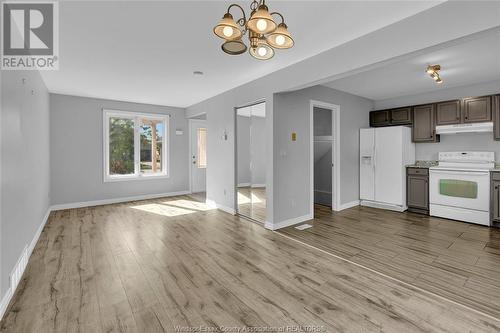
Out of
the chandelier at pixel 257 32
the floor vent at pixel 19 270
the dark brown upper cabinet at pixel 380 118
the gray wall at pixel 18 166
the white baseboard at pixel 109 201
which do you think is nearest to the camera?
the chandelier at pixel 257 32

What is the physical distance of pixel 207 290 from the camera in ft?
7.29

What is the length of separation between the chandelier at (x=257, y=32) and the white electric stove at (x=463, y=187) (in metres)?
4.39

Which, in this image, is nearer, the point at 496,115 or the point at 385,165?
the point at 496,115

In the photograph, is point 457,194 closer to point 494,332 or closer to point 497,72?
point 497,72

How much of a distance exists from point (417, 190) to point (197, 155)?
5655mm

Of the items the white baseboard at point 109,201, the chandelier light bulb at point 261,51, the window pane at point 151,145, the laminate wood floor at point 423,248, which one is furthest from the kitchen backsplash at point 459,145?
the window pane at point 151,145

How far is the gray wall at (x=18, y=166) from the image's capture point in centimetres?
208

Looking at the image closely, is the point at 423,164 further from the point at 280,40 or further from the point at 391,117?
the point at 280,40

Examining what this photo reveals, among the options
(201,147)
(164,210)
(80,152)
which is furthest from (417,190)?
(80,152)

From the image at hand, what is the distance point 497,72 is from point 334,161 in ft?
9.57

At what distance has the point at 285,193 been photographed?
4090mm

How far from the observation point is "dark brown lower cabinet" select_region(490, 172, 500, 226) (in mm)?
3889

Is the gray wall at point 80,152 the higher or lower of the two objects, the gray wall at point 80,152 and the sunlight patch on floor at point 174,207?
the higher

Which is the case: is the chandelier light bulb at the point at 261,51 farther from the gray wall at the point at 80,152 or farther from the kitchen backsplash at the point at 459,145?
the gray wall at the point at 80,152
